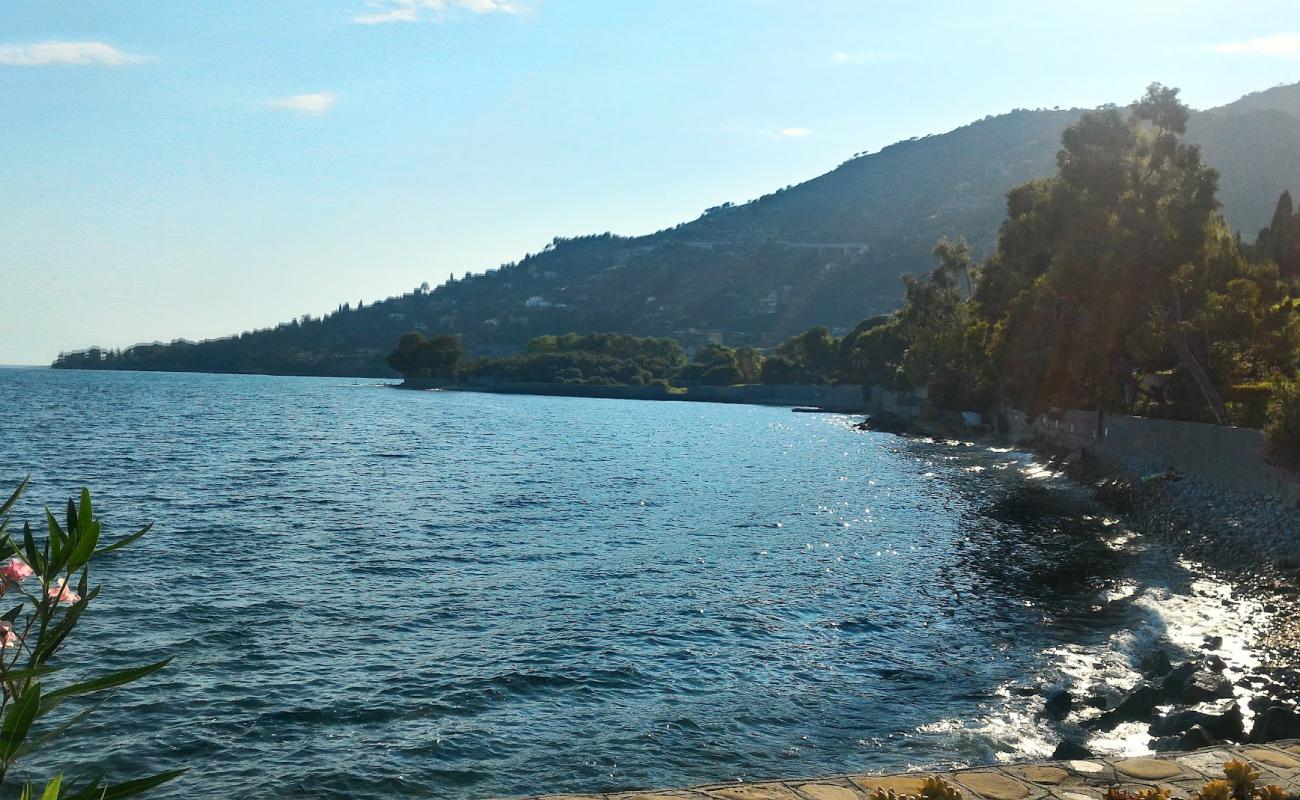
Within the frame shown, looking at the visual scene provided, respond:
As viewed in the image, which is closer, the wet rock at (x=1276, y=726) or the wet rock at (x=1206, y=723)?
the wet rock at (x=1276, y=726)

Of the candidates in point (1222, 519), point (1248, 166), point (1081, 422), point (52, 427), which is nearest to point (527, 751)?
point (1222, 519)

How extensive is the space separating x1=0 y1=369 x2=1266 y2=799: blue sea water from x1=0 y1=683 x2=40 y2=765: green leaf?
853 cm

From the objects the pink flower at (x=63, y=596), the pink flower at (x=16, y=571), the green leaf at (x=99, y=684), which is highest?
the pink flower at (x=16, y=571)

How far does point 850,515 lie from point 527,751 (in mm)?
27100

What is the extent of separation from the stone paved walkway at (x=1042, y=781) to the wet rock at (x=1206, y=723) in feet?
12.4

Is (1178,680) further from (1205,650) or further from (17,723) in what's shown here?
(17,723)

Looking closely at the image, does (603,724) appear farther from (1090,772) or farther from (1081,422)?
(1081,422)

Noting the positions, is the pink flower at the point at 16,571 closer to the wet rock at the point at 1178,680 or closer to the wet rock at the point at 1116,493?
the wet rock at the point at 1178,680

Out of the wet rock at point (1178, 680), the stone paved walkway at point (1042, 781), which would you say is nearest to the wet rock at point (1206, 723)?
the wet rock at point (1178, 680)

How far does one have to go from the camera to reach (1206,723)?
43.4 feet

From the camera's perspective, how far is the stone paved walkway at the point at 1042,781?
27.5ft

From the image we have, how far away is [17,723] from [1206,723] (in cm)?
1388

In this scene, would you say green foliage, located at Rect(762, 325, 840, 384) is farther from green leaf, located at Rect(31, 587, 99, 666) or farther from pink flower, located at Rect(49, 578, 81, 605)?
green leaf, located at Rect(31, 587, 99, 666)

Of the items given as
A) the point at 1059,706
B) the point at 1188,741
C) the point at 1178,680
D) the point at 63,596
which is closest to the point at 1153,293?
the point at 1178,680
